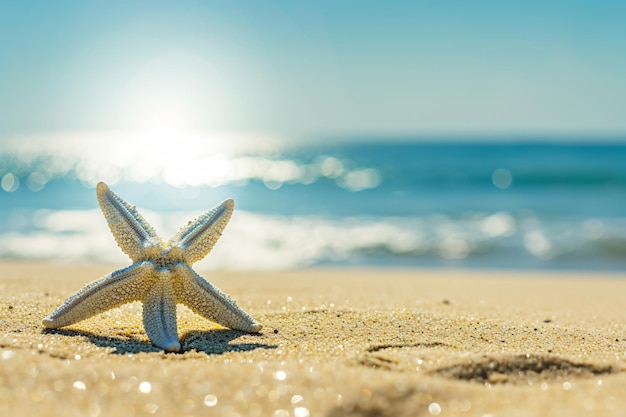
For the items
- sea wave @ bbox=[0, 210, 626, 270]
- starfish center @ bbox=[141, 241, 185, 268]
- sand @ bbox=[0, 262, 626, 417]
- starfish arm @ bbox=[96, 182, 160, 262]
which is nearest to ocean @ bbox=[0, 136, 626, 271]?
sea wave @ bbox=[0, 210, 626, 270]

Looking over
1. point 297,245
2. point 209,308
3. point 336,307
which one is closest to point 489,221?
point 297,245

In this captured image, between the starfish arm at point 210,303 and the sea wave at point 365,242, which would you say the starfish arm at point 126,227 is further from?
the sea wave at point 365,242

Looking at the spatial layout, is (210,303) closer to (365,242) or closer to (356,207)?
(365,242)

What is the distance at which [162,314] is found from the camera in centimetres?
385

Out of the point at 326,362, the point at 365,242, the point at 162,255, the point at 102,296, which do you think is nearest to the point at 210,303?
the point at 162,255

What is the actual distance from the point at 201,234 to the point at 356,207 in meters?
16.3

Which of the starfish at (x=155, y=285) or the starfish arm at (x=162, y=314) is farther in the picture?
the starfish at (x=155, y=285)

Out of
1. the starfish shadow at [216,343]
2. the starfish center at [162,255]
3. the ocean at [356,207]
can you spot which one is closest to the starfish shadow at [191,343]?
the starfish shadow at [216,343]

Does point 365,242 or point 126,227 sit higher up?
point 365,242

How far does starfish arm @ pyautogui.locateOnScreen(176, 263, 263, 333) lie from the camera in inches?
155

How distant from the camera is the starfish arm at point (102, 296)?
12.6 feet

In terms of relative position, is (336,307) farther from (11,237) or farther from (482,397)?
(11,237)

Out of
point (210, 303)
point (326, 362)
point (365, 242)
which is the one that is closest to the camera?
point (326, 362)

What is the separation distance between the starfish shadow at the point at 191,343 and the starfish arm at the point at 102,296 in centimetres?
10
